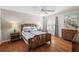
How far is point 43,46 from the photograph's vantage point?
212 cm

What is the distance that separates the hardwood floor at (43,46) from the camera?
206cm

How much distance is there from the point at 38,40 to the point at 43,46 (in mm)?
192

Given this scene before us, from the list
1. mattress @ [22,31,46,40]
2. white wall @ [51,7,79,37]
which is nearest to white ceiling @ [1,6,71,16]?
white wall @ [51,7,79,37]

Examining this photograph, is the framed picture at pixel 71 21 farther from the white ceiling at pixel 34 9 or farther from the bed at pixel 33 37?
the bed at pixel 33 37

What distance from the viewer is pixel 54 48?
211 centimetres

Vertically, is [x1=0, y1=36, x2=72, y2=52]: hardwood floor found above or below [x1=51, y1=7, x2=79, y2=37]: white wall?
below

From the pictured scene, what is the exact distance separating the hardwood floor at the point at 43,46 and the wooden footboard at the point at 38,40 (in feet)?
0.32

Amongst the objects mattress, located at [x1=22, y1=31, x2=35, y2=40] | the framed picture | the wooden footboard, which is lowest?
A: the wooden footboard

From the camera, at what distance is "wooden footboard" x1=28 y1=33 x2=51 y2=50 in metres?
2.07

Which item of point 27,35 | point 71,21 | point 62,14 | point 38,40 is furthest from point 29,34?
point 71,21

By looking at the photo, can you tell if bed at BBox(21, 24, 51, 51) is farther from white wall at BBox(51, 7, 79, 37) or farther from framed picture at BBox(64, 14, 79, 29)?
framed picture at BBox(64, 14, 79, 29)

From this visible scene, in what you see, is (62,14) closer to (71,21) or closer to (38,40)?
(71,21)
